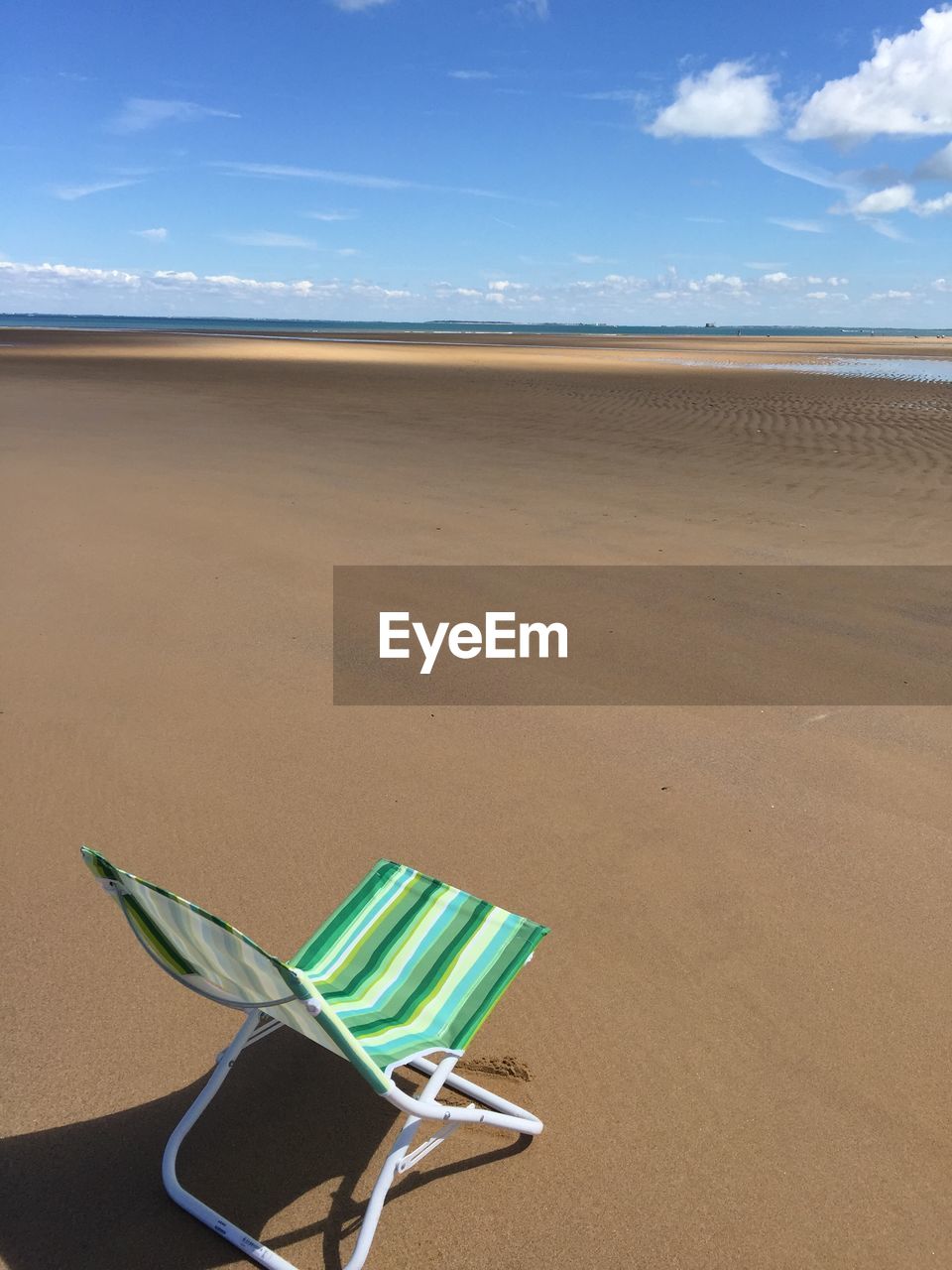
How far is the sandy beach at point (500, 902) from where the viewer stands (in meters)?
2.20

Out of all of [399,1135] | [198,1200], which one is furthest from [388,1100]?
[198,1200]

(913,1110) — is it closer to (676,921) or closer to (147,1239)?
(676,921)

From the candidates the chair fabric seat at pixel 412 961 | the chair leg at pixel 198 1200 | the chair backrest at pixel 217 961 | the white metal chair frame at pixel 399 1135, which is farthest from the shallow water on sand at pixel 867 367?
the chair backrest at pixel 217 961

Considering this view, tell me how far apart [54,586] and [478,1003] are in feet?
16.9

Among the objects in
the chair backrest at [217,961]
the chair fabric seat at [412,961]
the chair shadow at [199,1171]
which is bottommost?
the chair shadow at [199,1171]

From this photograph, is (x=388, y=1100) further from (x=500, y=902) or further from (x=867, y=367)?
(x=867, y=367)

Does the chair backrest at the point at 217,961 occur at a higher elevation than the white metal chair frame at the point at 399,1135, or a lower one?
higher

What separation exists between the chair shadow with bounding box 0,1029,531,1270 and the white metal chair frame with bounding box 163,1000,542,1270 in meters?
0.06

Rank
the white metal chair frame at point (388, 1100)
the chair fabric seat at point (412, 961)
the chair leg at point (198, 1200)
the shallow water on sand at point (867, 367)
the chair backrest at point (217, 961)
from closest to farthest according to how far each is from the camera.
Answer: the chair backrest at point (217, 961) → the white metal chair frame at point (388, 1100) → the chair leg at point (198, 1200) → the chair fabric seat at point (412, 961) → the shallow water on sand at point (867, 367)

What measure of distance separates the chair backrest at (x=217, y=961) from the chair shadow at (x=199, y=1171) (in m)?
0.52

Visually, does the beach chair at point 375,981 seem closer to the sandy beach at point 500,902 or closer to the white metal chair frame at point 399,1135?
the white metal chair frame at point 399,1135

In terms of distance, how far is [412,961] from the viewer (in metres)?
2.44

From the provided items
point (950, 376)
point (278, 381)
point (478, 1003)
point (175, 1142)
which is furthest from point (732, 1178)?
point (950, 376)

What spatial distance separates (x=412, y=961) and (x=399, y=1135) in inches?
15.7
